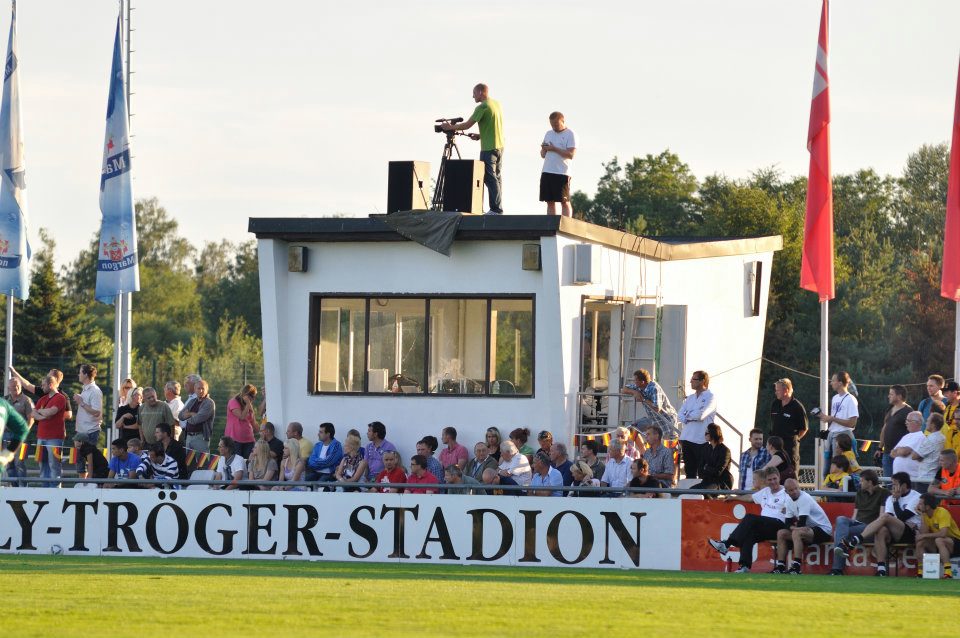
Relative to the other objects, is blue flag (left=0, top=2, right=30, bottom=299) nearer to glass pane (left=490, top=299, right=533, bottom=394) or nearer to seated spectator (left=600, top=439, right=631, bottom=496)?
glass pane (left=490, top=299, right=533, bottom=394)

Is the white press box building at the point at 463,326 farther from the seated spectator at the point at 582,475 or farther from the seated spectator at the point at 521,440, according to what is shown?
the seated spectator at the point at 582,475

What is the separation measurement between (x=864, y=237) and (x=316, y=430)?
44.9 metres

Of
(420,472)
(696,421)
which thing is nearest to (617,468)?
(696,421)

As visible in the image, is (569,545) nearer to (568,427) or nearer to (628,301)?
(568,427)

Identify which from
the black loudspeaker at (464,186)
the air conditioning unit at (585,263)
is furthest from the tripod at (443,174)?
the air conditioning unit at (585,263)

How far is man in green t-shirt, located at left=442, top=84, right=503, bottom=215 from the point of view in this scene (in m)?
20.0

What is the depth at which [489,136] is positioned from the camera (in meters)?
20.3

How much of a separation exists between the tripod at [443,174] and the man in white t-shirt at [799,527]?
6.00m

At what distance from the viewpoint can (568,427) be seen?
19.4 m

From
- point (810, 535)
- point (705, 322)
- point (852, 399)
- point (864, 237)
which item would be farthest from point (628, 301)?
point (864, 237)

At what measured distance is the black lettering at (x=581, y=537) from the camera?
17.0m

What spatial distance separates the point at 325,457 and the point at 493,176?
4010 mm

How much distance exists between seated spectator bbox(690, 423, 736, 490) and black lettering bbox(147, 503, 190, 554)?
5413 millimetres

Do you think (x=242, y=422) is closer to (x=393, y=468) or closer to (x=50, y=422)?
(x=50, y=422)
